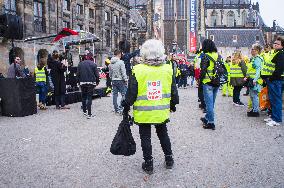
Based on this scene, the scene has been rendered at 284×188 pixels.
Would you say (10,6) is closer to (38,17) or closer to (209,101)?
(38,17)

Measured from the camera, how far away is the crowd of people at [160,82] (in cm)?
445

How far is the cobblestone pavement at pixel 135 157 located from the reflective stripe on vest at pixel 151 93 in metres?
0.77

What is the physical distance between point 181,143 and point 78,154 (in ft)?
6.38

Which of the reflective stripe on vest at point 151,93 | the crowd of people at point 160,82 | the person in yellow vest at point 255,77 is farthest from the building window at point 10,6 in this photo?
the reflective stripe on vest at point 151,93

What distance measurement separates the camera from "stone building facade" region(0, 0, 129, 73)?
88.7ft

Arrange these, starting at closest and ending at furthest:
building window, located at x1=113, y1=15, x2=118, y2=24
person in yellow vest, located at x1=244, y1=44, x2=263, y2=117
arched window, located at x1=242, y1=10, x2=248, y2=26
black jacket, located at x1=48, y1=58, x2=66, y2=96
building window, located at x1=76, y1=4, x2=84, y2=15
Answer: person in yellow vest, located at x1=244, y1=44, x2=263, y2=117, black jacket, located at x1=48, y1=58, x2=66, y2=96, building window, located at x1=76, y1=4, x2=84, y2=15, building window, located at x1=113, y1=15, x2=118, y2=24, arched window, located at x1=242, y1=10, x2=248, y2=26

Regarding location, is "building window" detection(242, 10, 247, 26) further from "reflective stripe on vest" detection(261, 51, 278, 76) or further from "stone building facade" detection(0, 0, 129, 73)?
"reflective stripe on vest" detection(261, 51, 278, 76)

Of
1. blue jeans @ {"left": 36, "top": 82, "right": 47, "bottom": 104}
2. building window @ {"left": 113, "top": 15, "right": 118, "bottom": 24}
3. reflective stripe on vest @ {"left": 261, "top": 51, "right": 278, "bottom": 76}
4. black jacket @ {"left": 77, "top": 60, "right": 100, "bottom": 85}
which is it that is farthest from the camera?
building window @ {"left": 113, "top": 15, "right": 118, "bottom": 24}

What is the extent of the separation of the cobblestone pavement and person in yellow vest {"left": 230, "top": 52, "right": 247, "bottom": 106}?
12.0 ft

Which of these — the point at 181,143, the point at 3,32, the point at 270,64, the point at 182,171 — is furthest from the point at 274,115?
the point at 3,32

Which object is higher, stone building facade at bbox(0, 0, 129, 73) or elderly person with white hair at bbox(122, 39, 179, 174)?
stone building facade at bbox(0, 0, 129, 73)

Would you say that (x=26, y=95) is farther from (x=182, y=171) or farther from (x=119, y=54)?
(x=182, y=171)

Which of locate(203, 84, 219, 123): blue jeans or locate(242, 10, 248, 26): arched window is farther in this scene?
locate(242, 10, 248, 26): arched window

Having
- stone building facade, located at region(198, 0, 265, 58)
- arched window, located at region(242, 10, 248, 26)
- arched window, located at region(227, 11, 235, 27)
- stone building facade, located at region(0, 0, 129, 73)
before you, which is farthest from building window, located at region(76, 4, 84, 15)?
arched window, located at region(242, 10, 248, 26)
